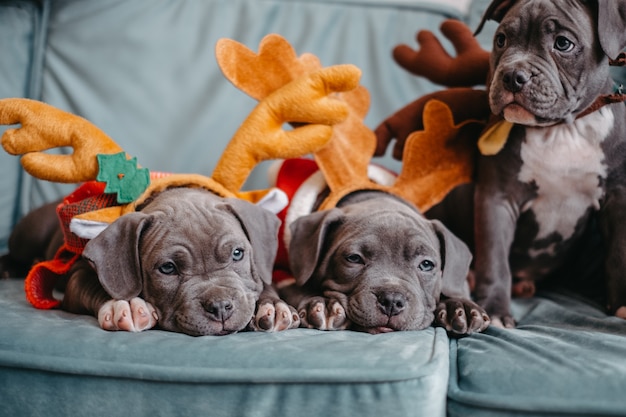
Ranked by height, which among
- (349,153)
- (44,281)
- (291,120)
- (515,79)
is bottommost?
(44,281)

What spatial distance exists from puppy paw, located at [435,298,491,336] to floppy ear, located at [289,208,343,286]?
43 centimetres

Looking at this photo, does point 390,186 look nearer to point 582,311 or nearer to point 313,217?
point 313,217

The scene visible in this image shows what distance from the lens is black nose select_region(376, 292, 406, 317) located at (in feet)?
6.34

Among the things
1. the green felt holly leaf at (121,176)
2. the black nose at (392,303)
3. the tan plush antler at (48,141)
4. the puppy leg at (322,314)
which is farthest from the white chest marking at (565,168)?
the tan plush antler at (48,141)

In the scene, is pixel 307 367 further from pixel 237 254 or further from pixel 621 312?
pixel 621 312

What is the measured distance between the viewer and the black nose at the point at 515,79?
7.13 ft

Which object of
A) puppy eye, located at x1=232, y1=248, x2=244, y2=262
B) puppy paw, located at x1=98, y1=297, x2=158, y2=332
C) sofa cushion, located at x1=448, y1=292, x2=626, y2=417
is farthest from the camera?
puppy eye, located at x1=232, y1=248, x2=244, y2=262

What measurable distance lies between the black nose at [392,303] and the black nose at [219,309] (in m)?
0.44

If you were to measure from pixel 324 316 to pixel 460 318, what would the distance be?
0.41 meters

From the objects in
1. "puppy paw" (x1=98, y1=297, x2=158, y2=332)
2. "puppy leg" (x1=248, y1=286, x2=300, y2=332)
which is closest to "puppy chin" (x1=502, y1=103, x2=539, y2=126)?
"puppy leg" (x1=248, y1=286, x2=300, y2=332)

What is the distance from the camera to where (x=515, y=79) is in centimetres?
219

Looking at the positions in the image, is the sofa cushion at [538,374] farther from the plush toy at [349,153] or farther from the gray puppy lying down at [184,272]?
the plush toy at [349,153]

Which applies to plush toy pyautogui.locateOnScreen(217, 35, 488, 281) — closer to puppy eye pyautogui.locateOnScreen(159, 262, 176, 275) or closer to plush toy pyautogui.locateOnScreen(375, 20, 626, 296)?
plush toy pyautogui.locateOnScreen(375, 20, 626, 296)

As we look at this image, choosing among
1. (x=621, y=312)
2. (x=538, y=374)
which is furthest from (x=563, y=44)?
(x=538, y=374)
